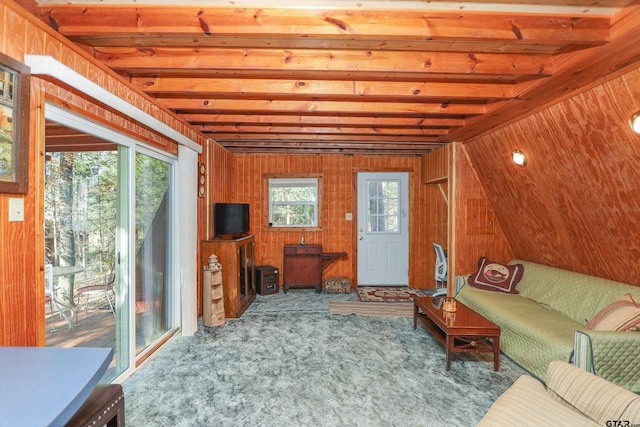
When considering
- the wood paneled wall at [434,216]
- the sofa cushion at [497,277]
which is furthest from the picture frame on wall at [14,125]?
the wood paneled wall at [434,216]

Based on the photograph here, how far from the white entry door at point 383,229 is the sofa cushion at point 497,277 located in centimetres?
171

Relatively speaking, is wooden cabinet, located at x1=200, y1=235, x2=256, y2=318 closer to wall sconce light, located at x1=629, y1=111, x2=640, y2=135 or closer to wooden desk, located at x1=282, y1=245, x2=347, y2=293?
wooden desk, located at x1=282, y1=245, x2=347, y2=293

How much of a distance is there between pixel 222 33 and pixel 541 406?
2.34 m

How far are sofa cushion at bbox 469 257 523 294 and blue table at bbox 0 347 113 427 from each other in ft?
12.0

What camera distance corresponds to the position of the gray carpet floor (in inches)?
75.8

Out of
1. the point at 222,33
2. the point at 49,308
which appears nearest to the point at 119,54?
the point at 222,33

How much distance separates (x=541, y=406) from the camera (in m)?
1.28

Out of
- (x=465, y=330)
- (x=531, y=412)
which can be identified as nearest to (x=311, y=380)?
(x=465, y=330)

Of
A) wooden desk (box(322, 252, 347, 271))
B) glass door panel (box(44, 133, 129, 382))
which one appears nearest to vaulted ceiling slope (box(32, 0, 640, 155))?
glass door panel (box(44, 133, 129, 382))

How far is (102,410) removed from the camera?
957 mm

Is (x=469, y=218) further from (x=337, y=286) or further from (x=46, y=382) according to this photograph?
(x=46, y=382)

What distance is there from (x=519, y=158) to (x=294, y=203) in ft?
11.1

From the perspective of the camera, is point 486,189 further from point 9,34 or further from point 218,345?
point 9,34

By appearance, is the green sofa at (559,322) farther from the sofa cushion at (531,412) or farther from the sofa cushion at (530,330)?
the sofa cushion at (531,412)
